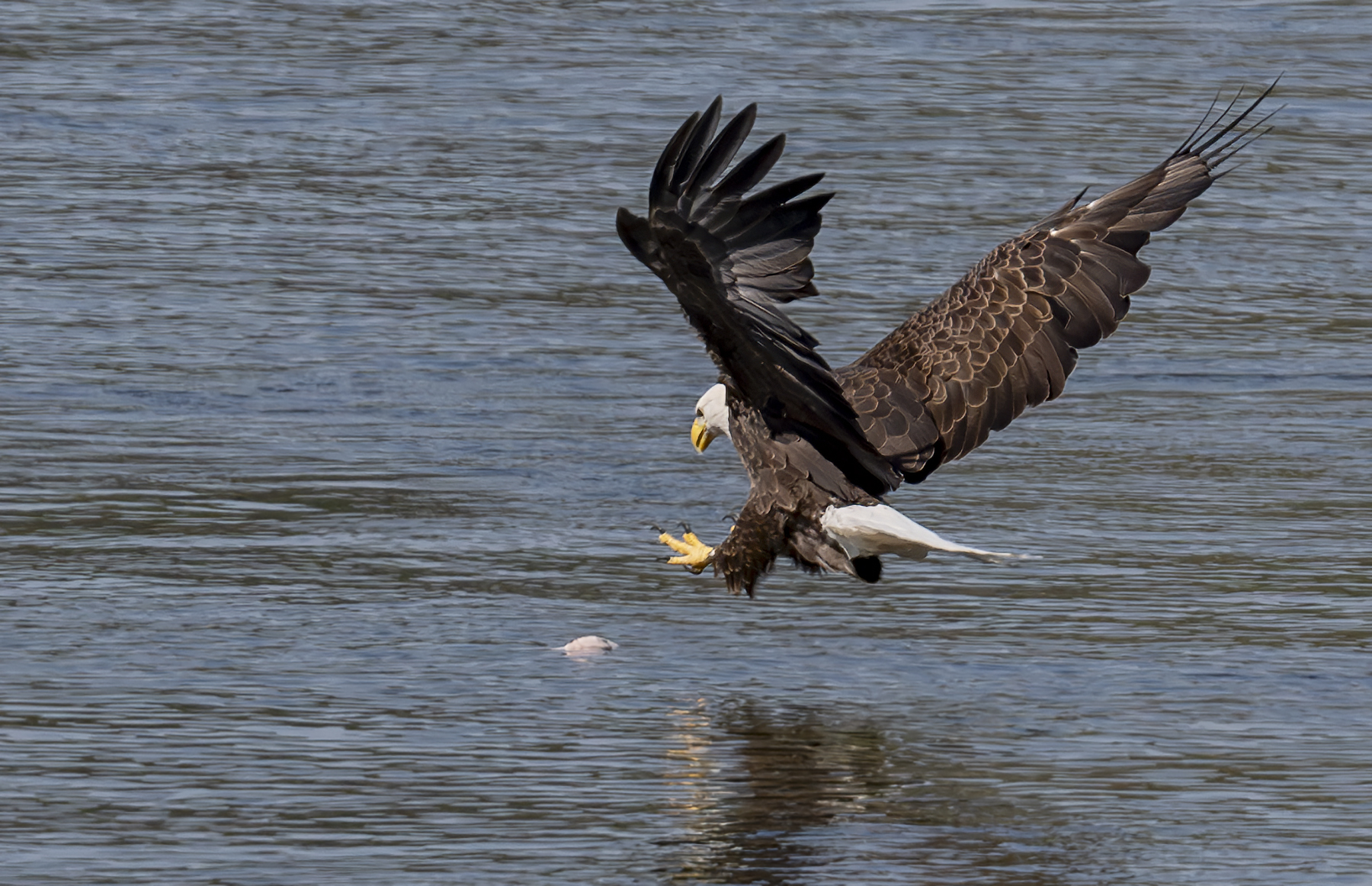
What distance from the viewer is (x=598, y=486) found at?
679 centimetres

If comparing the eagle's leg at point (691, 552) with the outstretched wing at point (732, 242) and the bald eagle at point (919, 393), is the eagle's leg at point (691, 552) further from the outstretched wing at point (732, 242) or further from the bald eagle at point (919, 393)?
the outstretched wing at point (732, 242)

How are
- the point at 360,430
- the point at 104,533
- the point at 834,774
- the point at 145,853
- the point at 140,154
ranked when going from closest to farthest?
the point at 145,853 → the point at 834,774 → the point at 104,533 → the point at 360,430 → the point at 140,154

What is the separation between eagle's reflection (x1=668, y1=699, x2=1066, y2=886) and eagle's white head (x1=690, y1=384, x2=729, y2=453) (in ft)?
4.47

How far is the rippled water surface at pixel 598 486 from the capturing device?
4.42m

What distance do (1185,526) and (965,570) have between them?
26.4 inches

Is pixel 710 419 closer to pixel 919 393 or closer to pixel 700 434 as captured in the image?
pixel 700 434

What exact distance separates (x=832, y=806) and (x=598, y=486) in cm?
242

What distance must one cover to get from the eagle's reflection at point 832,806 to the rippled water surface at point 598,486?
1 cm

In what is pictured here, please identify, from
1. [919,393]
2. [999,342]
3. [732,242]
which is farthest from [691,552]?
[732,242]

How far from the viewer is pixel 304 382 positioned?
7637mm

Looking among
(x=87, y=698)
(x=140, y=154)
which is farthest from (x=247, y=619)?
(x=140, y=154)

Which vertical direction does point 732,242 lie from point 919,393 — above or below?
above

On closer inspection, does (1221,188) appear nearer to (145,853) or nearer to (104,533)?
(104,533)

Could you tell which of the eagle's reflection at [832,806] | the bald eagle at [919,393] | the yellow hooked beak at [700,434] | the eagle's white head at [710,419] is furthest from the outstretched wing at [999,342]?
the eagle's reflection at [832,806]
